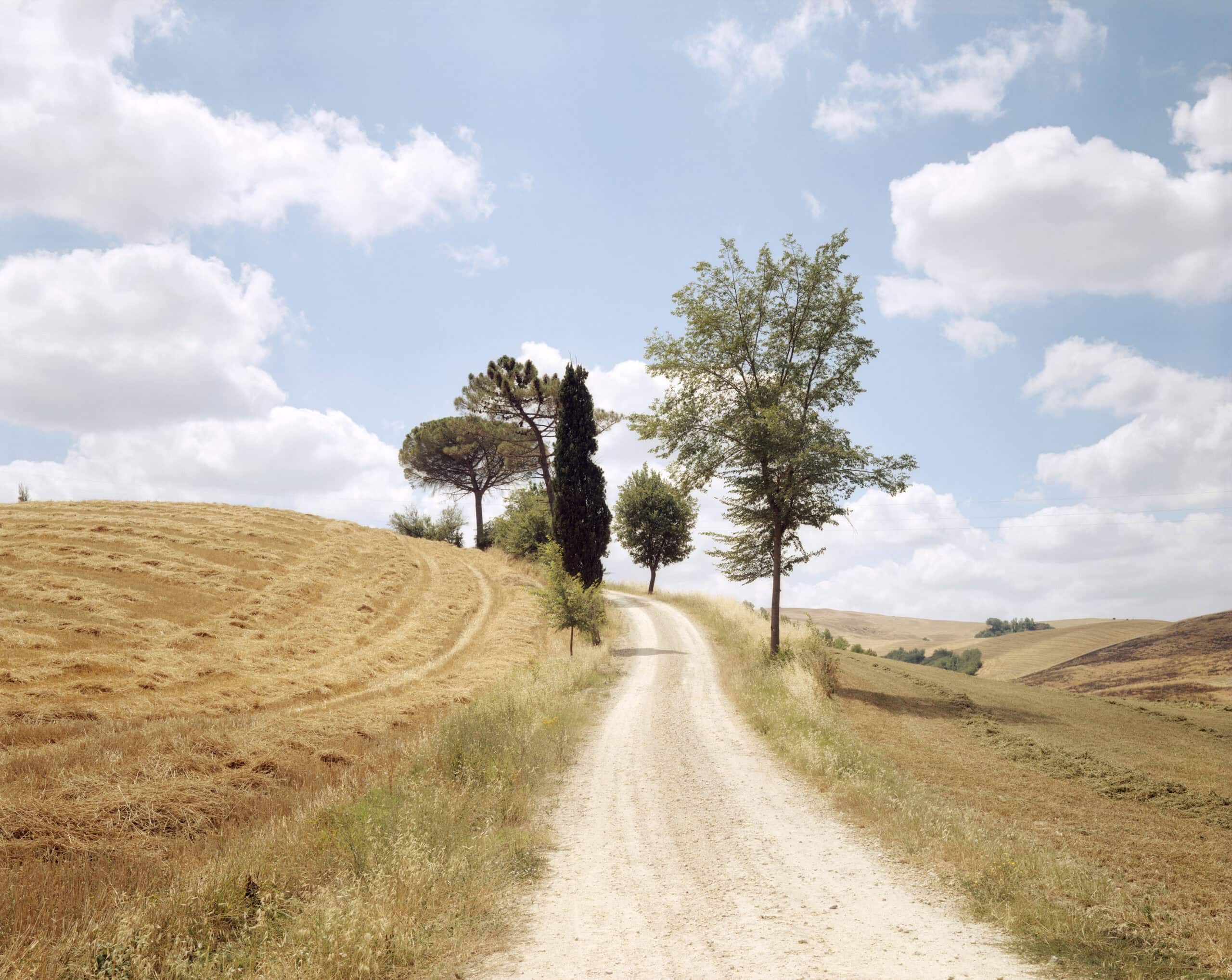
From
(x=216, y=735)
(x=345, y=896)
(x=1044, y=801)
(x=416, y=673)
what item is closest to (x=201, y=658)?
(x=416, y=673)

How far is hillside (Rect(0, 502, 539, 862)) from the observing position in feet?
32.1

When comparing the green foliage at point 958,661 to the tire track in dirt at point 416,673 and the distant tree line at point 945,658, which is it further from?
the tire track in dirt at point 416,673

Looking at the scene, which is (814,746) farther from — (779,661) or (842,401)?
(842,401)

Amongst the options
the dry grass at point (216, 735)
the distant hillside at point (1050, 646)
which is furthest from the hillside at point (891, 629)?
the dry grass at point (216, 735)

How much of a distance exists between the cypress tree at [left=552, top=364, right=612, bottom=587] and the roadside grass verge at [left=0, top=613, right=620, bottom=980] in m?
22.2

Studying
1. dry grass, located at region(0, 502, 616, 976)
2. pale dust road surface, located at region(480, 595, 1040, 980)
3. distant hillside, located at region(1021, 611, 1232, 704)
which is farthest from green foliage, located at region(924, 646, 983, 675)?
pale dust road surface, located at region(480, 595, 1040, 980)

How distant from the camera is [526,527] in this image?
155 ft

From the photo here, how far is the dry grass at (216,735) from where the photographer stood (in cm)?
637

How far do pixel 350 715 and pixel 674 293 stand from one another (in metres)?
16.8

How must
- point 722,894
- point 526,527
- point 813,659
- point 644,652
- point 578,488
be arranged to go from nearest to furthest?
point 722,894
point 813,659
point 644,652
point 578,488
point 526,527

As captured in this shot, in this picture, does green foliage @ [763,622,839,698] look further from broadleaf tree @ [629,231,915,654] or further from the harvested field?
the harvested field

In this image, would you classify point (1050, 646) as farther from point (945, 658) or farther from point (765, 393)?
point (765, 393)

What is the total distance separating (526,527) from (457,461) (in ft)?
49.8

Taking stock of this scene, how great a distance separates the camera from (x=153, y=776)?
1026 centimetres
